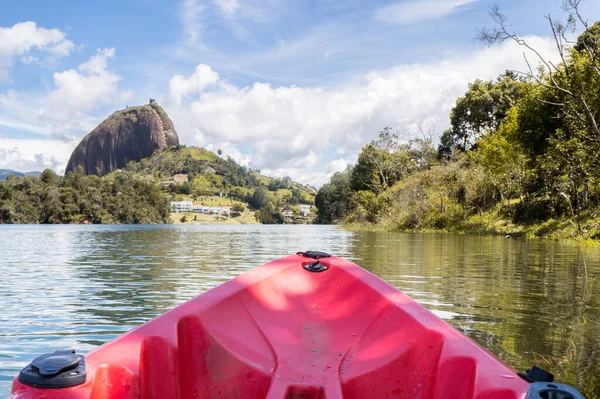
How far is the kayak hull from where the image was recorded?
7.39ft

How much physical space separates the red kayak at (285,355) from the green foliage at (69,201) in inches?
3311

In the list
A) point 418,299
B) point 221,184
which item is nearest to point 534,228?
point 418,299

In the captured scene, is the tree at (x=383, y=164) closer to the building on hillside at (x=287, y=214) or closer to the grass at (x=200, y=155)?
the building on hillside at (x=287, y=214)

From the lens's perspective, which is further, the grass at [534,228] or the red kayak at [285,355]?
the grass at [534,228]

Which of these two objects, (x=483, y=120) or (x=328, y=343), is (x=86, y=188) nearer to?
(x=483, y=120)

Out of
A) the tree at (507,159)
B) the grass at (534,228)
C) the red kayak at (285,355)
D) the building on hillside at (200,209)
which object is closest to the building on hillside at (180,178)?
the building on hillside at (200,209)

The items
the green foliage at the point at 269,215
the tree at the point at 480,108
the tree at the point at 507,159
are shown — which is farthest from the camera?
the green foliage at the point at 269,215

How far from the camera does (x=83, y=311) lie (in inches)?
249

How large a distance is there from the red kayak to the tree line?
312 inches

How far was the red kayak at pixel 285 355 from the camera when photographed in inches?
82.2

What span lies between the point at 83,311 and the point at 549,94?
22.0 metres

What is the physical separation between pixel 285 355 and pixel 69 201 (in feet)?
289

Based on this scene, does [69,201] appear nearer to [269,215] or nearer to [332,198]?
[332,198]

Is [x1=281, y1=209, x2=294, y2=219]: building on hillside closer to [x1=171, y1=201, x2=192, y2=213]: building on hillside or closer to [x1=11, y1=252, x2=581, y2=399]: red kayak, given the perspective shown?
[x1=171, y1=201, x2=192, y2=213]: building on hillside
